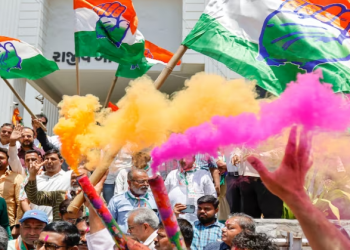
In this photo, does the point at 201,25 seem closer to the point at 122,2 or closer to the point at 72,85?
the point at 122,2

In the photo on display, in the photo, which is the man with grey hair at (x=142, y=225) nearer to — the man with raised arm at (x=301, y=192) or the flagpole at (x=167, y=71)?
the flagpole at (x=167, y=71)

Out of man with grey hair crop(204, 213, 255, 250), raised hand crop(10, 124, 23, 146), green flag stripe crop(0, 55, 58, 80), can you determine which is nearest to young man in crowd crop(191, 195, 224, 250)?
man with grey hair crop(204, 213, 255, 250)

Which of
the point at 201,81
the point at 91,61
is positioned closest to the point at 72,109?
the point at 201,81

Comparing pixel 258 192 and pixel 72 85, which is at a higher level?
pixel 72 85

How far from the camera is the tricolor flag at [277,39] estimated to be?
184 inches

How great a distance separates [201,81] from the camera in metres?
3.26

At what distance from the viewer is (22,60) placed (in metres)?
7.89

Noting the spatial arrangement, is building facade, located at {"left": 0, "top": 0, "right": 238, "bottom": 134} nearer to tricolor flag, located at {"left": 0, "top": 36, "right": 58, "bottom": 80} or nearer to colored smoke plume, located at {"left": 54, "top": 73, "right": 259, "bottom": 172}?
tricolor flag, located at {"left": 0, "top": 36, "right": 58, "bottom": 80}

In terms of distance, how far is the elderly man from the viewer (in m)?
4.89

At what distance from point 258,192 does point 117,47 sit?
2.62m

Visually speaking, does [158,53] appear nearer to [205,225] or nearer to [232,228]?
[205,225]

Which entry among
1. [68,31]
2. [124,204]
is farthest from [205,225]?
[68,31]

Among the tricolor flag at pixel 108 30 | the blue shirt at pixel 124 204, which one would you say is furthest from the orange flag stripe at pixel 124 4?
the blue shirt at pixel 124 204

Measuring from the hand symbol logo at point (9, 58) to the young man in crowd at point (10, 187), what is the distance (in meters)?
1.45
